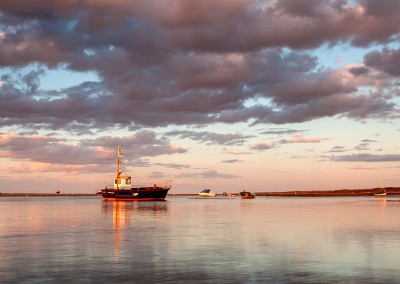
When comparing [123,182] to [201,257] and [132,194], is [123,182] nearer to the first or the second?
[132,194]

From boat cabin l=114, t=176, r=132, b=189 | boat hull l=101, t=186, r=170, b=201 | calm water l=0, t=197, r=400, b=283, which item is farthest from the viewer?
boat cabin l=114, t=176, r=132, b=189

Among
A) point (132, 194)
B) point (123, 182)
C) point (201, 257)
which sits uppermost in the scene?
point (123, 182)

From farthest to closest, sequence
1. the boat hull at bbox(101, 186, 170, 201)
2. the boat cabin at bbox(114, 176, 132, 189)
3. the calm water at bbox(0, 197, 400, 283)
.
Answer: the boat cabin at bbox(114, 176, 132, 189) → the boat hull at bbox(101, 186, 170, 201) → the calm water at bbox(0, 197, 400, 283)

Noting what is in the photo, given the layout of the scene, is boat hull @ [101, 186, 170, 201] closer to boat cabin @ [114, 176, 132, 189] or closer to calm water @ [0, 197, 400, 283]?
boat cabin @ [114, 176, 132, 189]

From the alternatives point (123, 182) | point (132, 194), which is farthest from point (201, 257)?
point (123, 182)

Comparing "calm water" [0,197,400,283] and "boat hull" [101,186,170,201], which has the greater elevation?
"boat hull" [101,186,170,201]

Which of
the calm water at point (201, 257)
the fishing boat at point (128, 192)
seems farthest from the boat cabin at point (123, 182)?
the calm water at point (201, 257)

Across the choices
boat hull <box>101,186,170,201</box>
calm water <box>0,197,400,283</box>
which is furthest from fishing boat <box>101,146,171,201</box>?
calm water <box>0,197,400,283</box>

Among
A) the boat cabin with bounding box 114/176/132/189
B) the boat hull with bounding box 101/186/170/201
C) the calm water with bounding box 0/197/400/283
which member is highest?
the boat cabin with bounding box 114/176/132/189

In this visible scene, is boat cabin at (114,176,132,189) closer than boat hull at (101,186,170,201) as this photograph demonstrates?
No

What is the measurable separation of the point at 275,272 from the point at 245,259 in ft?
13.2

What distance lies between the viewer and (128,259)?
85.1 feet

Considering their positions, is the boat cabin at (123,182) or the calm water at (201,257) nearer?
the calm water at (201,257)

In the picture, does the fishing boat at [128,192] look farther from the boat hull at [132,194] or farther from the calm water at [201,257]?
the calm water at [201,257]
